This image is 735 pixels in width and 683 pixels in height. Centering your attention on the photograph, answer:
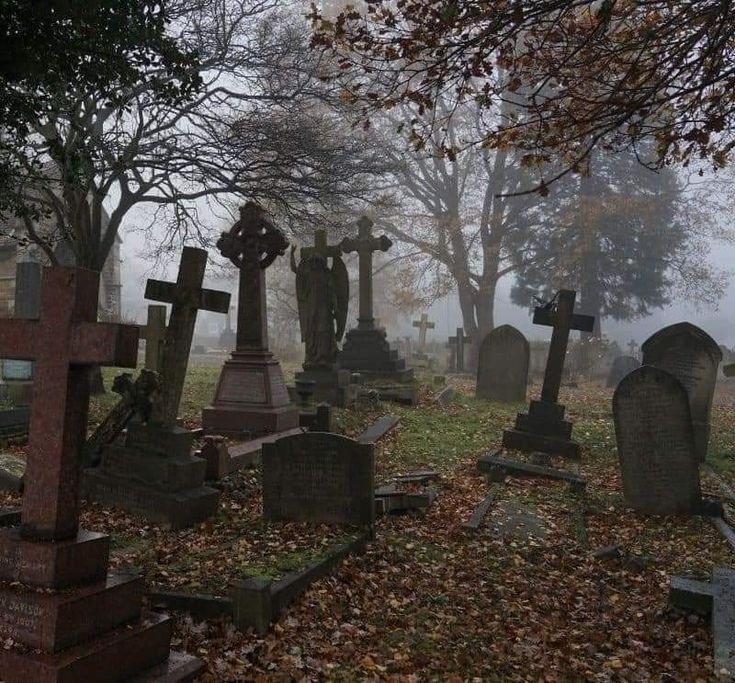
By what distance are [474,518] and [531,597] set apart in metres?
1.68

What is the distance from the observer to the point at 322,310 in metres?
13.6

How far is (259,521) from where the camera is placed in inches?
246

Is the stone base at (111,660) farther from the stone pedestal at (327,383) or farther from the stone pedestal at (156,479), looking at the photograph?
the stone pedestal at (327,383)

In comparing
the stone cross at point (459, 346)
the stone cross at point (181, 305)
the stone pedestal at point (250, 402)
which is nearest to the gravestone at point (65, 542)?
the stone cross at point (181, 305)

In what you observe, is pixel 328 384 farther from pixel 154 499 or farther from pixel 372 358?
pixel 154 499

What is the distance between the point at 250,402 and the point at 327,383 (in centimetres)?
317

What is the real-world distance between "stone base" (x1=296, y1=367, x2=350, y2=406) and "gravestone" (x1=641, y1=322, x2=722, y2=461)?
5.84 m

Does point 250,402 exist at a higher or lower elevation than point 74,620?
higher

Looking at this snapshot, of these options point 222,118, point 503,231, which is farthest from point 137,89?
point 503,231

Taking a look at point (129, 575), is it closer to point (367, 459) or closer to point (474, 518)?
point (367, 459)

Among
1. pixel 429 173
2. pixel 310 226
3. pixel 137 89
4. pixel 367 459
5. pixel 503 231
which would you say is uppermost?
pixel 429 173

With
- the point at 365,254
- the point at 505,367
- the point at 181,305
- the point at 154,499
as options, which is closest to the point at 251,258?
the point at 181,305

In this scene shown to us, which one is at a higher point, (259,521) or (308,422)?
(308,422)

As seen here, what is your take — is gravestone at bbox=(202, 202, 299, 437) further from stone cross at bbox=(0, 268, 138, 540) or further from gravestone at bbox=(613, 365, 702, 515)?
stone cross at bbox=(0, 268, 138, 540)
